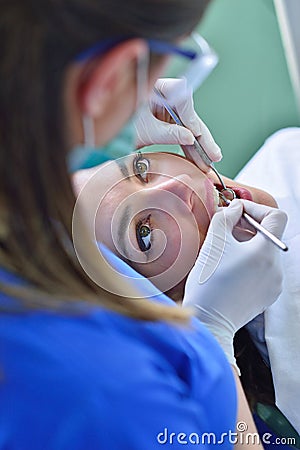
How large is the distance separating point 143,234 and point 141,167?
0.50ft

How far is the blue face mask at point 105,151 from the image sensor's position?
62 cm

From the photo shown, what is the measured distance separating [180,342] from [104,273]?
Result: 5.4 inches

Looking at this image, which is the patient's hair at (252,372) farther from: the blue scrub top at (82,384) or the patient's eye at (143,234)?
the blue scrub top at (82,384)

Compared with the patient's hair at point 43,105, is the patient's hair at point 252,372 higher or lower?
lower

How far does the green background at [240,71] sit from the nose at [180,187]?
224 mm

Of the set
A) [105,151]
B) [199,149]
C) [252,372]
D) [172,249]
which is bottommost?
[252,372]

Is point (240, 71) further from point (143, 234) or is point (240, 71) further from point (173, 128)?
point (143, 234)

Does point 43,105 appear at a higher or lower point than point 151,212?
higher

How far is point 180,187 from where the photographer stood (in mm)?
1150

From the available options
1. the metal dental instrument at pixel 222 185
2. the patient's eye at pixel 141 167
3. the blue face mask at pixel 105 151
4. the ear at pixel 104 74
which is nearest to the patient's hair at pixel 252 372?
the metal dental instrument at pixel 222 185

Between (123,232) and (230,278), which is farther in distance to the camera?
(123,232)

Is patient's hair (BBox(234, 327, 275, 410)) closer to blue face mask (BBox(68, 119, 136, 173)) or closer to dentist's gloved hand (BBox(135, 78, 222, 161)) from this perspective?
dentist's gloved hand (BBox(135, 78, 222, 161))

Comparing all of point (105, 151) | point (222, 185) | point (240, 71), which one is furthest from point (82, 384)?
point (240, 71)

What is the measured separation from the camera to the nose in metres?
1.14
